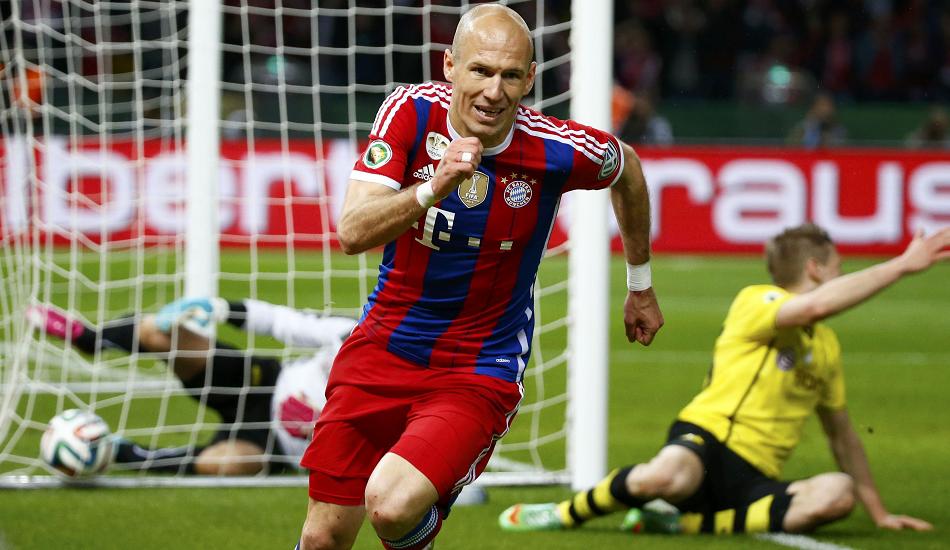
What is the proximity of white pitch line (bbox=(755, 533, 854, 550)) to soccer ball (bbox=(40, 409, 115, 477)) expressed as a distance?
2.77 meters

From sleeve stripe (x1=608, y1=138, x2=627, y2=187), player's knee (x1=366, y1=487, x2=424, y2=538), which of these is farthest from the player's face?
player's knee (x1=366, y1=487, x2=424, y2=538)

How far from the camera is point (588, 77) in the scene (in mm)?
5922

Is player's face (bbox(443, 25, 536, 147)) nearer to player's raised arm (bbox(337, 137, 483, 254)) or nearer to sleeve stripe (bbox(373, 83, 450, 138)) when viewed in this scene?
sleeve stripe (bbox(373, 83, 450, 138))

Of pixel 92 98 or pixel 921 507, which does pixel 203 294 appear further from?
pixel 92 98

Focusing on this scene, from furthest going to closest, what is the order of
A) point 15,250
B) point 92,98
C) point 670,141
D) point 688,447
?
1. point 670,141
2. point 92,98
3. point 15,250
4. point 688,447

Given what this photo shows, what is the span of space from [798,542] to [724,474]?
0.36 meters

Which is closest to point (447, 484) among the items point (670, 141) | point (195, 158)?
point (195, 158)

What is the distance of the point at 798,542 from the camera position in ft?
17.4

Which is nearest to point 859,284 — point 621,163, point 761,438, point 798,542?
point 761,438

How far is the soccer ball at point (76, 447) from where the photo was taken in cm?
608

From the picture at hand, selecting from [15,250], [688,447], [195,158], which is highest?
[195,158]

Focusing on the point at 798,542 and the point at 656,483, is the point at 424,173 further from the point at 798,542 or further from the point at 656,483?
the point at 798,542

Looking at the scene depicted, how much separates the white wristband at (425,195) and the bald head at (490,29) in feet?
1.51

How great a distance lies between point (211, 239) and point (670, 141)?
11475mm
